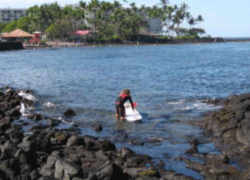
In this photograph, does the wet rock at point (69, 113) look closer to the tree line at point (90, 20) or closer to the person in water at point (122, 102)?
the person in water at point (122, 102)

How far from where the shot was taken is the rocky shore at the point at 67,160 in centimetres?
960

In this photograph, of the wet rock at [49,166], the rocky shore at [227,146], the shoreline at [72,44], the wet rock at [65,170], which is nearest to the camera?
the wet rock at [65,170]

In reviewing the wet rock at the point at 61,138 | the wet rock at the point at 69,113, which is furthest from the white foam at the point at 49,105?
the wet rock at the point at 61,138

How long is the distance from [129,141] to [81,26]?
5462 inches

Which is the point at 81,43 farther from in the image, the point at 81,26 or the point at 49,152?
the point at 49,152

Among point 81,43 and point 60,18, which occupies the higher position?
point 60,18

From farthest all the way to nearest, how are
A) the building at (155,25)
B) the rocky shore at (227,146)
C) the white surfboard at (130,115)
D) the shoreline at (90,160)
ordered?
the building at (155,25) → the white surfboard at (130,115) → the rocky shore at (227,146) → the shoreline at (90,160)

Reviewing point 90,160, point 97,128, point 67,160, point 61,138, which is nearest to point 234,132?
point 97,128

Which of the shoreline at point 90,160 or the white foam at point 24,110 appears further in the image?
the white foam at point 24,110

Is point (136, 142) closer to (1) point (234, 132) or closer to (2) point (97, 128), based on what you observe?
(2) point (97, 128)

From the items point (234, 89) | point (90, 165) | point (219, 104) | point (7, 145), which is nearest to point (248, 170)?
point (90, 165)

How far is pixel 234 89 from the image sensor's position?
29.1 meters

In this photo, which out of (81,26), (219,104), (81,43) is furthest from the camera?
(81,26)

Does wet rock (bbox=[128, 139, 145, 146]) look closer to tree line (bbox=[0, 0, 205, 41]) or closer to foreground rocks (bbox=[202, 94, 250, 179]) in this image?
foreground rocks (bbox=[202, 94, 250, 179])
